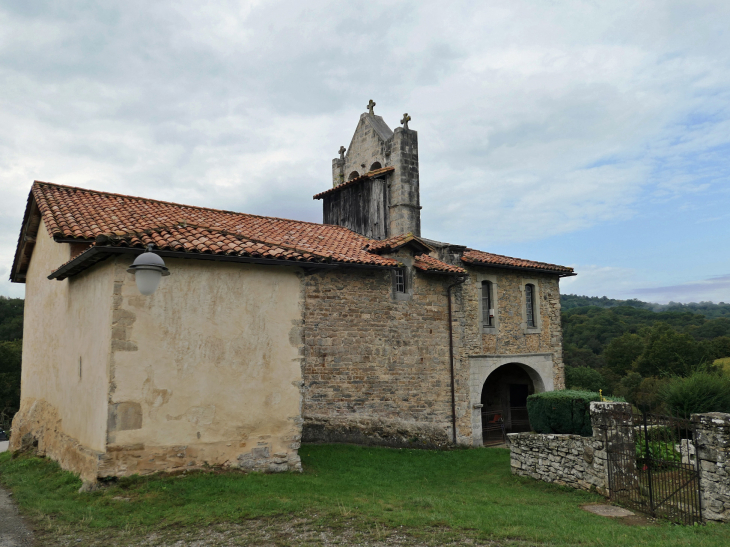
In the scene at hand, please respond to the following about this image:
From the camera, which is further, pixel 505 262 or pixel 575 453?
pixel 505 262

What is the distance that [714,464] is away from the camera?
8.20 metres

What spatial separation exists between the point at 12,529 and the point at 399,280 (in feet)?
37.2

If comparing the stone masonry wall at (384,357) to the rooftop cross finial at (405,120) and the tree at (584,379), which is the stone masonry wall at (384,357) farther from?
the tree at (584,379)

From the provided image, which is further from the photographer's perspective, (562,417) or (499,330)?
(499,330)

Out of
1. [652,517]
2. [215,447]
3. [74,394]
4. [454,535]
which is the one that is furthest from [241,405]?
[652,517]

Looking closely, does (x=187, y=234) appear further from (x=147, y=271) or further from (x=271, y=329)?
(x=147, y=271)

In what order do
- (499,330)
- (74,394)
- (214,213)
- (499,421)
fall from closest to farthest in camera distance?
(74,394)
(214,213)
(499,330)
(499,421)

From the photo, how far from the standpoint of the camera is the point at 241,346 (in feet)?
33.9

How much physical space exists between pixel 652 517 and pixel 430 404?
8.33 m

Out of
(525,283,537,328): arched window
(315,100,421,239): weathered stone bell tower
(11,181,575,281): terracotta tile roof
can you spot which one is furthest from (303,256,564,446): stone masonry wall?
(315,100,421,239): weathered stone bell tower

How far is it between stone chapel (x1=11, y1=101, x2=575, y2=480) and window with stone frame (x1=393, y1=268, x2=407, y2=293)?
0.07m

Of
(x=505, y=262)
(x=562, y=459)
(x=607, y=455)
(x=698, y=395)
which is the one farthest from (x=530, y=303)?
(x=607, y=455)

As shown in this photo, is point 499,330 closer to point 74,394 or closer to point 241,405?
point 241,405

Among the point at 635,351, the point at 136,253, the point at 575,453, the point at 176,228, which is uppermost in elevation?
the point at 176,228
